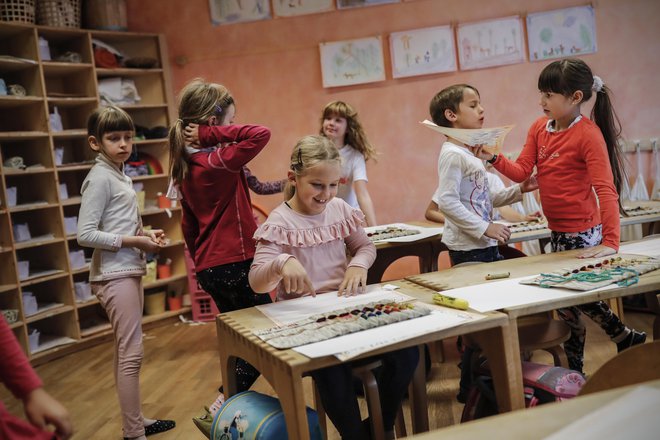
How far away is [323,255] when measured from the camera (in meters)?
2.08

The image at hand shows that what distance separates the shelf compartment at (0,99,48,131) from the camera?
420 centimetres

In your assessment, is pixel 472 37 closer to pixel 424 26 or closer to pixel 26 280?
pixel 424 26

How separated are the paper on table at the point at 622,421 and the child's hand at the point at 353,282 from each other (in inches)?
42.4

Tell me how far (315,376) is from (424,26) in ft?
11.7

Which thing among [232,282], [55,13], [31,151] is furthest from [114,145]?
[55,13]

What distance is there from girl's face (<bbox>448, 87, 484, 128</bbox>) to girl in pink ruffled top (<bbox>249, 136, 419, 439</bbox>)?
76 centimetres

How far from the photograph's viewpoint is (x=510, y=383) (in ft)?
5.24

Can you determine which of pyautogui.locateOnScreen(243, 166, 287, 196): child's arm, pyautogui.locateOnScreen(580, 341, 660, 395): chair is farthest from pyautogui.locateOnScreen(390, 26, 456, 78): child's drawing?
pyautogui.locateOnScreen(580, 341, 660, 395): chair

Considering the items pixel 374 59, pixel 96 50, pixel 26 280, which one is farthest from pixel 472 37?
pixel 26 280

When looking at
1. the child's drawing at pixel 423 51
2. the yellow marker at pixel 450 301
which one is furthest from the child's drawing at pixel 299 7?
the yellow marker at pixel 450 301

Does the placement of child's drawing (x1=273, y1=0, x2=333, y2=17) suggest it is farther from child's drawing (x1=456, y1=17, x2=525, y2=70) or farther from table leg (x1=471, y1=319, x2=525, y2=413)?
table leg (x1=471, y1=319, x2=525, y2=413)

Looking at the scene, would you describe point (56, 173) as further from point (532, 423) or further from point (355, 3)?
point (532, 423)

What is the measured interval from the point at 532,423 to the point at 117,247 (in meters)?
1.94

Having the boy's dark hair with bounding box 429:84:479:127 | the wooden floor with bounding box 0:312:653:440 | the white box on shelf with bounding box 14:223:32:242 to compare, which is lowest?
the wooden floor with bounding box 0:312:653:440
